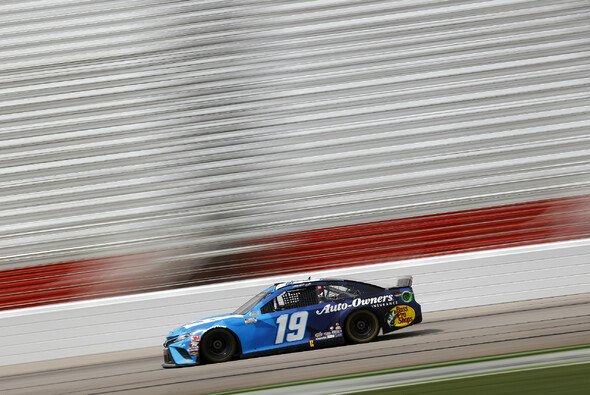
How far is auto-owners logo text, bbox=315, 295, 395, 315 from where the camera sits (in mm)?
11828

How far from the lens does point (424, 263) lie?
53.0 ft

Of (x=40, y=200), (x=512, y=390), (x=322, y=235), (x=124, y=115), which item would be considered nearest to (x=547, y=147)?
(x=322, y=235)

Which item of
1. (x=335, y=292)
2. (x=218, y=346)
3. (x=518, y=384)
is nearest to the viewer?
(x=518, y=384)

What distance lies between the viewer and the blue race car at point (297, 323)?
461 inches

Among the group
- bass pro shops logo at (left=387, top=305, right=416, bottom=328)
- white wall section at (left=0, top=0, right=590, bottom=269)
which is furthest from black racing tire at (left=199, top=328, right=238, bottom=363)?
white wall section at (left=0, top=0, right=590, bottom=269)

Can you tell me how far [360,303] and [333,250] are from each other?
4.57 m

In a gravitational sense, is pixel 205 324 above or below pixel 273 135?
below

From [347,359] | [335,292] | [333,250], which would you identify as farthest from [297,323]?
[333,250]

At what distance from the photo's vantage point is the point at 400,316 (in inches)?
470

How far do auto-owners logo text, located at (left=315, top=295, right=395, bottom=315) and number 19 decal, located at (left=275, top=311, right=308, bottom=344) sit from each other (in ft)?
0.73

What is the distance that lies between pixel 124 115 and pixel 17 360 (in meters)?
4.66

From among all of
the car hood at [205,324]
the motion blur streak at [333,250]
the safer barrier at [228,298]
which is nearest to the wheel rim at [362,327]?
the car hood at [205,324]

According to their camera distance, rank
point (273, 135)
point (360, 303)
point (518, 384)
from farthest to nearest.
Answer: point (273, 135) < point (360, 303) < point (518, 384)

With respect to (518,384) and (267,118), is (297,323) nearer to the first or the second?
(518,384)
